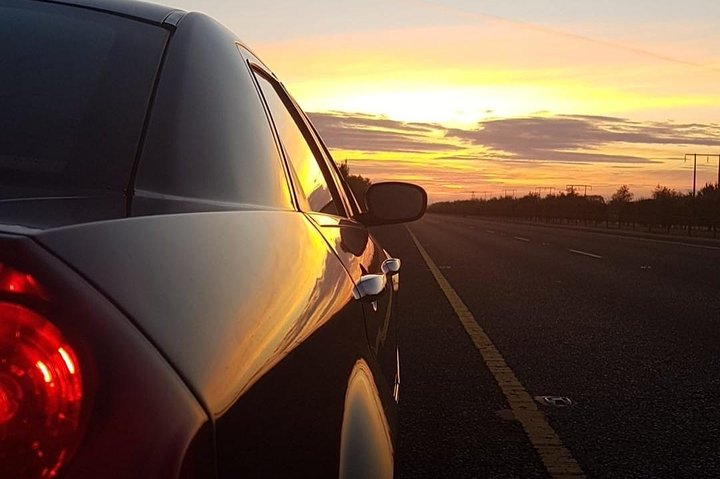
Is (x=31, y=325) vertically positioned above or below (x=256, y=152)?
below

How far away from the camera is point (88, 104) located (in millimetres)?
1727

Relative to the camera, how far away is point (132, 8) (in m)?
2.33

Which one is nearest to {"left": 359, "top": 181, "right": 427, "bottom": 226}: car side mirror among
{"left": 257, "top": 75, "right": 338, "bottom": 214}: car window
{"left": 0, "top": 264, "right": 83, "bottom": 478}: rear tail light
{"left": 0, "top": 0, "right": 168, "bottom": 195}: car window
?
{"left": 257, "top": 75, "right": 338, "bottom": 214}: car window

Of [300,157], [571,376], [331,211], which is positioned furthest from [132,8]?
[571,376]

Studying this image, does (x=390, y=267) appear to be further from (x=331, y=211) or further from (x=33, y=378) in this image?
(x=33, y=378)

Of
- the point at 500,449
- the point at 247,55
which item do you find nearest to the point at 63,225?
the point at 247,55

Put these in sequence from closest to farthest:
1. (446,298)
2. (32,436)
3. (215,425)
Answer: (32,436)
(215,425)
(446,298)

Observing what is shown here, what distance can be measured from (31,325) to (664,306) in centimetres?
1105

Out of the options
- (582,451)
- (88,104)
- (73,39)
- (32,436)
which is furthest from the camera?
(582,451)

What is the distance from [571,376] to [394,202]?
311 centimetres

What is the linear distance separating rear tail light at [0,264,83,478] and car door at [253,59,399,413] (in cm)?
137

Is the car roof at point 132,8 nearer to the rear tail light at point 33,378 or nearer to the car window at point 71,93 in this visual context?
the car window at point 71,93

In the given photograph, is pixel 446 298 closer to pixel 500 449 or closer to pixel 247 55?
pixel 500 449

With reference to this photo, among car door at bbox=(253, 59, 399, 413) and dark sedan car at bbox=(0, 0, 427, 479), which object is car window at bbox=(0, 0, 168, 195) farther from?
car door at bbox=(253, 59, 399, 413)
